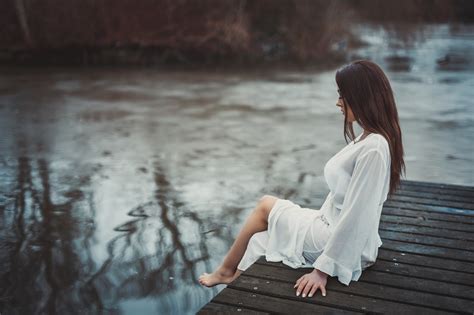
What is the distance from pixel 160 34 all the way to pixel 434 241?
16246mm

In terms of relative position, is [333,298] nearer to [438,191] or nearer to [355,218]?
[355,218]

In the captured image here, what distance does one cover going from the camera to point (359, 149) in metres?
3.09

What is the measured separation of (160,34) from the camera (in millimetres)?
19047

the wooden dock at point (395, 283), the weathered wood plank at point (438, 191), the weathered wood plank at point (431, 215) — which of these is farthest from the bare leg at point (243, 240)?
the weathered wood plank at point (438, 191)

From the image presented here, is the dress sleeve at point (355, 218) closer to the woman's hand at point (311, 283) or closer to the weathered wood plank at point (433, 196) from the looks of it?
the woman's hand at point (311, 283)

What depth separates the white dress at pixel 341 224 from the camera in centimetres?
302

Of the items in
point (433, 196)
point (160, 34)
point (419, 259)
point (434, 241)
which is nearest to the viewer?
point (419, 259)

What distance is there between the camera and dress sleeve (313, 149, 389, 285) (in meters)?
3.01

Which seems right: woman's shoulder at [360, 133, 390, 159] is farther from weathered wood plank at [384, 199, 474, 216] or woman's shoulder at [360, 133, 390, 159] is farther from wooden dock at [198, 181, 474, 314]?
weathered wood plank at [384, 199, 474, 216]

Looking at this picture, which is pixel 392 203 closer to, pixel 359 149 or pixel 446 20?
pixel 359 149

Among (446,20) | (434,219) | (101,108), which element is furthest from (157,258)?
(446,20)

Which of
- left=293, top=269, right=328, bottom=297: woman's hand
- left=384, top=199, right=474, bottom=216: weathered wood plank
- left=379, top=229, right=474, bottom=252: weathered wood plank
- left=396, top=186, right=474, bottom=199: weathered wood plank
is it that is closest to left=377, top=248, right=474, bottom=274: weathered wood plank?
left=379, top=229, right=474, bottom=252: weathered wood plank

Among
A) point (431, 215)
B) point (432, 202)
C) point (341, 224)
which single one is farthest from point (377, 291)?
point (432, 202)

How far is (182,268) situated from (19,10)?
53.8 ft
